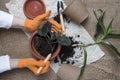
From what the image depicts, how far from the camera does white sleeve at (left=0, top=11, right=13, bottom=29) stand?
4.71ft

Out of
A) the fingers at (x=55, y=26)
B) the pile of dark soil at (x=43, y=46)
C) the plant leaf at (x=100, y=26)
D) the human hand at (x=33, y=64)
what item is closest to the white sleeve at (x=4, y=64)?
the human hand at (x=33, y=64)

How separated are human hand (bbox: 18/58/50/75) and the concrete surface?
0.23 ft

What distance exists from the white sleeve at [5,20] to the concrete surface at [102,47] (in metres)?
0.07

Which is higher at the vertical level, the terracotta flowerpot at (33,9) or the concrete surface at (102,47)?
the terracotta flowerpot at (33,9)

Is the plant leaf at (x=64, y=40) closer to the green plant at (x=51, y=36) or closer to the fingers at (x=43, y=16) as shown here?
the green plant at (x=51, y=36)

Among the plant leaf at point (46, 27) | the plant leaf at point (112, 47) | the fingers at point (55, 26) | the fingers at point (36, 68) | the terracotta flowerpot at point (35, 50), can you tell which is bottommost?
the fingers at point (36, 68)

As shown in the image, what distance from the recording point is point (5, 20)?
1441 mm

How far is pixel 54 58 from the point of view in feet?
4.91

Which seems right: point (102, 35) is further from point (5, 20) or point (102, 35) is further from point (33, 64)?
point (5, 20)

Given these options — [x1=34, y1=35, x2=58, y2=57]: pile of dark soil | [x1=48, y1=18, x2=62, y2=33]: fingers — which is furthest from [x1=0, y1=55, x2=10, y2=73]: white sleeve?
[x1=48, y1=18, x2=62, y2=33]: fingers

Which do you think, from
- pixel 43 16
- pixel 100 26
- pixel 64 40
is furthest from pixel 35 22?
pixel 100 26

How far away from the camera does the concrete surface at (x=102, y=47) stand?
151 cm

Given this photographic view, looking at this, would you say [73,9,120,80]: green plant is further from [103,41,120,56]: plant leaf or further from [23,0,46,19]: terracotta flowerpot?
[23,0,46,19]: terracotta flowerpot

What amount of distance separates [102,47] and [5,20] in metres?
0.53
